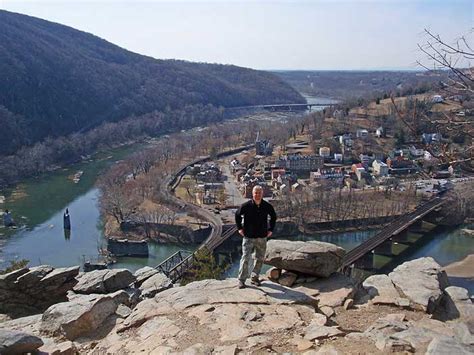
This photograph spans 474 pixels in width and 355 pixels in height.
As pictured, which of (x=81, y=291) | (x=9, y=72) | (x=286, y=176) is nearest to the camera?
(x=81, y=291)

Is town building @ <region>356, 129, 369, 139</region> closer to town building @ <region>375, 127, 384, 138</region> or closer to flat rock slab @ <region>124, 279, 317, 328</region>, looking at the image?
town building @ <region>375, 127, 384, 138</region>

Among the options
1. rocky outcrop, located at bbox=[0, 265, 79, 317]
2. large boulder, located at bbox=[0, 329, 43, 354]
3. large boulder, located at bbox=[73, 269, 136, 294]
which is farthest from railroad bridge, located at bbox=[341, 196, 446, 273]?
large boulder, located at bbox=[0, 329, 43, 354]

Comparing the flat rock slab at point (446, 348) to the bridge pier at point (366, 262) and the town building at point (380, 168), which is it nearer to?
the bridge pier at point (366, 262)

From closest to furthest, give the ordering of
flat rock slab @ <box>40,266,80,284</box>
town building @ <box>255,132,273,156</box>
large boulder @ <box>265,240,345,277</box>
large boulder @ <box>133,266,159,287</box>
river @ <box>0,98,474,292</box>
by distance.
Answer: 1. large boulder @ <box>265,240,345,277</box>
2. flat rock slab @ <box>40,266,80,284</box>
3. large boulder @ <box>133,266,159,287</box>
4. river @ <box>0,98,474,292</box>
5. town building @ <box>255,132,273,156</box>

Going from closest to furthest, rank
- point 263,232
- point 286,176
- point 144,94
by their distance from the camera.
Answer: point 263,232 < point 286,176 < point 144,94

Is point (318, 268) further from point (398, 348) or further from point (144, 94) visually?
point (144, 94)

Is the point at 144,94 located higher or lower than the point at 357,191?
higher

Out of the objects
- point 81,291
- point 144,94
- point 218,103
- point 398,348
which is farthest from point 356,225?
point 218,103
